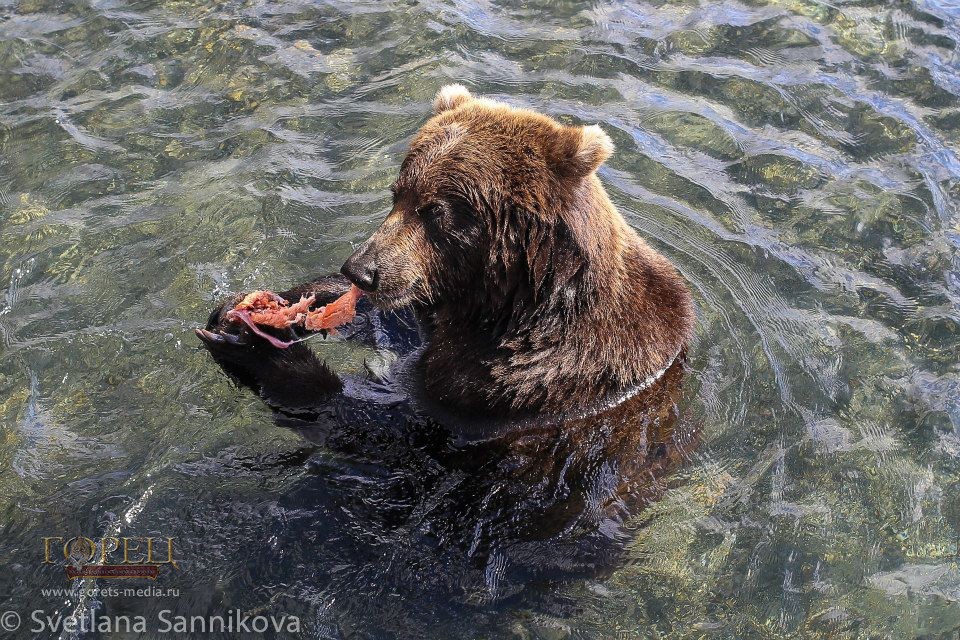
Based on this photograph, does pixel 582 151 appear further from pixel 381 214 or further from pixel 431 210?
pixel 381 214

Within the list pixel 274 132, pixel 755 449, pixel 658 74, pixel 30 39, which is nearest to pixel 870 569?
pixel 755 449

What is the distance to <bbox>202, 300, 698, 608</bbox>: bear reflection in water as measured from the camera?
475cm

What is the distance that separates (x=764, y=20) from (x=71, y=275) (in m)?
7.06

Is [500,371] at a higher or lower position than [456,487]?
higher

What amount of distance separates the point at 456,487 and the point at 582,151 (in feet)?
6.53

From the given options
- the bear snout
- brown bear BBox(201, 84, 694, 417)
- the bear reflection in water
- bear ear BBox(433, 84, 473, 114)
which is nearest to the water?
the bear reflection in water

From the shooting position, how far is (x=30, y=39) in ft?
28.2

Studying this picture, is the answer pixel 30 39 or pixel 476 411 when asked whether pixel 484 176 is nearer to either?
pixel 476 411

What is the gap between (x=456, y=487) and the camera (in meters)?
4.93

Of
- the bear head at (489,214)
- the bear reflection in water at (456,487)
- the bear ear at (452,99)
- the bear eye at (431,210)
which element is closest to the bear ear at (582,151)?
the bear head at (489,214)

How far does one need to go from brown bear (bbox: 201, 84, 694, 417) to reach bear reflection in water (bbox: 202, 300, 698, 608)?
0.21m

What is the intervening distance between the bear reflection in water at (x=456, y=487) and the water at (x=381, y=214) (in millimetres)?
30

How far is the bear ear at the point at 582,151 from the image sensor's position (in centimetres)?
430

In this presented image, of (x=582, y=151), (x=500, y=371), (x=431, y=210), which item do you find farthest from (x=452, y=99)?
(x=500, y=371)
